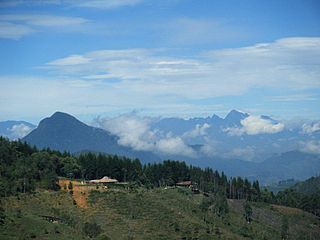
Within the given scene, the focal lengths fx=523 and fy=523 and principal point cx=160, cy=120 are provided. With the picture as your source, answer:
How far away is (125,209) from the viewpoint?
69.1 metres

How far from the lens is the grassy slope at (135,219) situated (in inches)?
2073

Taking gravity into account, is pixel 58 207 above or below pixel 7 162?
below

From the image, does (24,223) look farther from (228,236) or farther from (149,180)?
(149,180)

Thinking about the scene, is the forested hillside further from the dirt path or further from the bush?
the dirt path

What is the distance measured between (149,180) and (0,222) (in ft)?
172

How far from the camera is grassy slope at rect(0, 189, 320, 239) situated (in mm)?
52656

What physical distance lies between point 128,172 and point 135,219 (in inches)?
1450

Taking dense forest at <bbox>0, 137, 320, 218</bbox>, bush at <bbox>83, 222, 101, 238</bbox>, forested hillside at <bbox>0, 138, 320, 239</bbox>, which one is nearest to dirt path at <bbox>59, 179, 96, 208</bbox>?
forested hillside at <bbox>0, 138, 320, 239</bbox>

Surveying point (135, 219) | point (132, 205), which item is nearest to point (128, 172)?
point (132, 205)

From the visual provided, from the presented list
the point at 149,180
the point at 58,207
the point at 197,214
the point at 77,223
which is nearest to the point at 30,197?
the point at 58,207

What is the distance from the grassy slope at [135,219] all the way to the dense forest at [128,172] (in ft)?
27.5

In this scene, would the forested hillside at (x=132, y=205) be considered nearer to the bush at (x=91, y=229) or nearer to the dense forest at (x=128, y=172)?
the bush at (x=91, y=229)

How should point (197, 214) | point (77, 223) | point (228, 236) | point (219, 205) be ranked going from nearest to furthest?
point (77, 223) → point (228, 236) → point (197, 214) → point (219, 205)

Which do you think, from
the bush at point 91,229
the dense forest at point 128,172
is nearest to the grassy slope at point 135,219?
the bush at point 91,229
